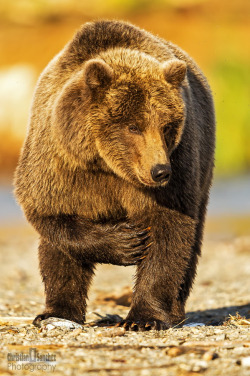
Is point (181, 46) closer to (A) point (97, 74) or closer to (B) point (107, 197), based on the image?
(B) point (107, 197)

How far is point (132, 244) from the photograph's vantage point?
615 cm

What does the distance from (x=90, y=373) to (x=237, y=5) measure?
28.8 m

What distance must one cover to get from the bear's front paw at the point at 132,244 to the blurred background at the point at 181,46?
1137cm

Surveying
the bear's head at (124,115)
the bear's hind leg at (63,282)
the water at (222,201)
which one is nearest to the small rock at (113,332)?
the bear's hind leg at (63,282)

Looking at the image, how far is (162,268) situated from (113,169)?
89 cm

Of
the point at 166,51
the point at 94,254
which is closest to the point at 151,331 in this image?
the point at 94,254

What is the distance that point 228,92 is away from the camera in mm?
24328

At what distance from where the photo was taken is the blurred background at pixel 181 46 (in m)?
22.4

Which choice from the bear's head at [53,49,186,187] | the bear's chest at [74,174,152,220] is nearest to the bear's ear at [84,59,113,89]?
the bear's head at [53,49,186,187]

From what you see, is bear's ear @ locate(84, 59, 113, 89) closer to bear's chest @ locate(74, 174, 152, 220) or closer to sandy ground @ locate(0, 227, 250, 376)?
bear's chest @ locate(74, 174, 152, 220)

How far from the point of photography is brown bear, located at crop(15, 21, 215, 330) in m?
5.81

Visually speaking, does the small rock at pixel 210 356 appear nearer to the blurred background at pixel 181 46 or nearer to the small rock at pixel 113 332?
the small rock at pixel 113 332

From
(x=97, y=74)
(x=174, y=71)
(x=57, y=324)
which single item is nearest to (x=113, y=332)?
(x=57, y=324)

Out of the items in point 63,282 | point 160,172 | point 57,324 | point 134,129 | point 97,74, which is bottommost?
point 57,324
